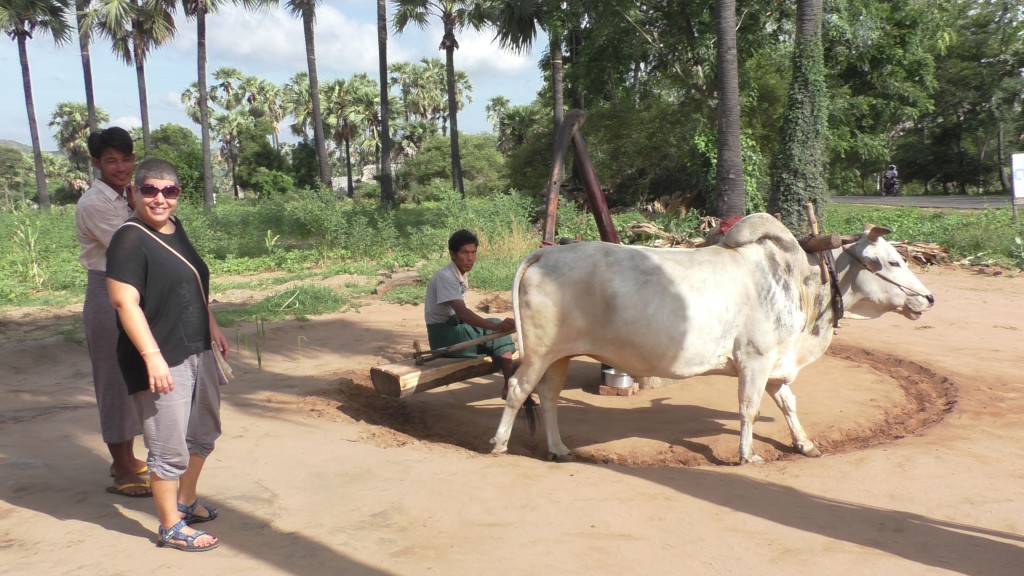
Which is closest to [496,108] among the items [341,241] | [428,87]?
[428,87]

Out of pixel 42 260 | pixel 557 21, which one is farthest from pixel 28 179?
pixel 557 21

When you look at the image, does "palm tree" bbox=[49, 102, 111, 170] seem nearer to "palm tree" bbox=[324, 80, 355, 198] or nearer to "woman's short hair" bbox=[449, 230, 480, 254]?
"palm tree" bbox=[324, 80, 355, 198]

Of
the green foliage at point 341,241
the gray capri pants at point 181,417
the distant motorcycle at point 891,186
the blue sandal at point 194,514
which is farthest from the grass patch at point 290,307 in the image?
the distant motorcycle at point 891,186

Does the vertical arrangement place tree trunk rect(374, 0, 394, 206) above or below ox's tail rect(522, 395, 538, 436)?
above

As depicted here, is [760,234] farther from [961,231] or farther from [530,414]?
[961,231]

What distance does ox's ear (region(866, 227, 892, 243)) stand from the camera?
504 centimetres

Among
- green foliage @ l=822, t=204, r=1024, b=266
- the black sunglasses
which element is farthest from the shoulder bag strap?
green foliage @ l=822, t=204, r=1024, b=266

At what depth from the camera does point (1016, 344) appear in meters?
7.76

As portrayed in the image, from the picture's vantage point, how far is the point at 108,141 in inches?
152

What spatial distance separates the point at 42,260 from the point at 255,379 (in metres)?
11.3

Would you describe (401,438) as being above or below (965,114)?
below

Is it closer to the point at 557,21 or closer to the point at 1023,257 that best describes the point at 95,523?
the point at 1023,257

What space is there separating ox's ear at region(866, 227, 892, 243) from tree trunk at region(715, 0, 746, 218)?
5747 millimetres

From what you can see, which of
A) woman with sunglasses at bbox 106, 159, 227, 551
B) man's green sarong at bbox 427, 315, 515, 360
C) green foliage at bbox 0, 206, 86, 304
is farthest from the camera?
green foliage at bbox 0, 206, 86, 304
